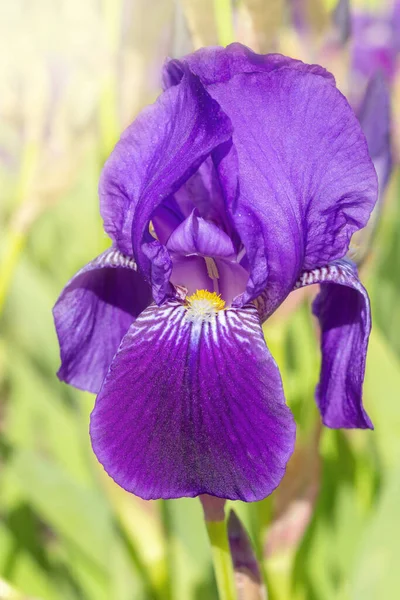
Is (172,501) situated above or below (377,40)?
below

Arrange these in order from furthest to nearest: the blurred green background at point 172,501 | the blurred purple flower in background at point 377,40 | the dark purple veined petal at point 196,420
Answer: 1. the blurred purple flower in background at point 377,40
2. the blurred green background at point 172,501
3. the dark purple veined petal at point 196,420

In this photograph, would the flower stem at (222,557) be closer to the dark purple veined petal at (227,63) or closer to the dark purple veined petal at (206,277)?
the dark purple veined petal at (206,277)

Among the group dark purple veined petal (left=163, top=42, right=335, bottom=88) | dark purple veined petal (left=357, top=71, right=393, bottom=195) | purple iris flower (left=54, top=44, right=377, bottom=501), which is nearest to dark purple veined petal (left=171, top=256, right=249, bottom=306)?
purple iris flower (left=54, top=44, right=377, bottom=501)

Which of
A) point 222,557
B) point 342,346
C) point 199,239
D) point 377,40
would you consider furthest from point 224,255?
point 377,40

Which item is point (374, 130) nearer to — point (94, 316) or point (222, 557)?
point (94, 316)

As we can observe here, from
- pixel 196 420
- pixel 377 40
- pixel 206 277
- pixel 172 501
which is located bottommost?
pixel 172 501

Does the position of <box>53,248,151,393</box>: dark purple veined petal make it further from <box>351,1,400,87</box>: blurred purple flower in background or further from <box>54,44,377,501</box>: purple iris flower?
<box>351,1,400,87</box>: blurred purple flower in background

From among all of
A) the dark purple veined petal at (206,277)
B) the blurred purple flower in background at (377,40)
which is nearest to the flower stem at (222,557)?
the dark purple veined petal at (206,277)
